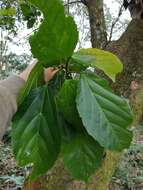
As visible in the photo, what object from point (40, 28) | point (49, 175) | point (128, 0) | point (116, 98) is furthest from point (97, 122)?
point (128, 0)

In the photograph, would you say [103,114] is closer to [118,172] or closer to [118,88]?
[118,88]

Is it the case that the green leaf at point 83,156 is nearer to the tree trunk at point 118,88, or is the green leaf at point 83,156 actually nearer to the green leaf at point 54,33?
the green leaf at point 54,33

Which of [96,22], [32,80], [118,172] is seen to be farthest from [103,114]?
[118,172]

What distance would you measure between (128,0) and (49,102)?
111 cm

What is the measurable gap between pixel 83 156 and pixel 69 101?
0.37 ft

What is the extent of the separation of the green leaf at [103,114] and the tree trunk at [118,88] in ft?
2.17

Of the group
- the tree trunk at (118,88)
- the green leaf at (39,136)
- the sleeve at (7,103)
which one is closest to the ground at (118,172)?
the tree trunk at (118,88)

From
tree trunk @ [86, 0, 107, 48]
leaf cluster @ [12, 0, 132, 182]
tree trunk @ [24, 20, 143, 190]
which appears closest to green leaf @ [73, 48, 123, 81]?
leaf cluster @ [12, 0, 132, 182]

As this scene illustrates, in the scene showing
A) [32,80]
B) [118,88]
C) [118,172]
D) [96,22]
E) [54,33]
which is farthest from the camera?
[118,172]

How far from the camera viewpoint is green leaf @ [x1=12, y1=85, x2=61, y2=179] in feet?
2.20

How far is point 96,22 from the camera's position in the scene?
11.7 feet

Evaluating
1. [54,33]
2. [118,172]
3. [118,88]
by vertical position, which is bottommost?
[118,172]

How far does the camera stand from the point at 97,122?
2.02ft

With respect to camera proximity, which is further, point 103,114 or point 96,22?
point 96,22
